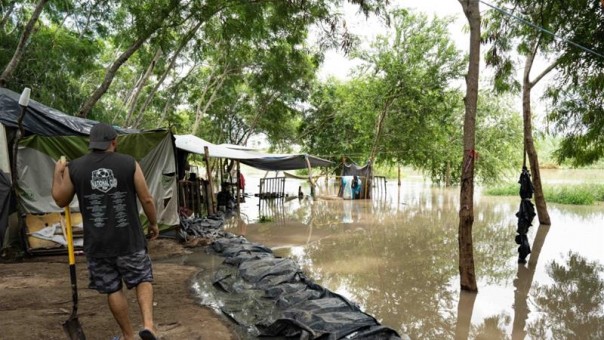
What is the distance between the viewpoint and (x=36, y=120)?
6.18 metres

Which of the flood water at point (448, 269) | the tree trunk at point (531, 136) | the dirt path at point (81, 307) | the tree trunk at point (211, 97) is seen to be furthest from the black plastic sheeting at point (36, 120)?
the tree trunk at point (211, 97)

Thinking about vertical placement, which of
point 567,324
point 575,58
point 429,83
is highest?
point 429,83

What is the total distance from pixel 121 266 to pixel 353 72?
1804cm


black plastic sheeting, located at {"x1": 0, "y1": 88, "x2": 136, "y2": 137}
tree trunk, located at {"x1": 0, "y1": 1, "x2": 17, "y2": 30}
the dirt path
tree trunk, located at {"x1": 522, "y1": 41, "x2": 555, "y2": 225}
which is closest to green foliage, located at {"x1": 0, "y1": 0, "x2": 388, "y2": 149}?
tree trunk, located at {"x1": 0, "y1": 1, "x2": 17, "y2": 30}

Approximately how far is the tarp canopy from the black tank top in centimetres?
845

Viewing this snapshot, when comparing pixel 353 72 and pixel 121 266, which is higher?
pixel 353 72

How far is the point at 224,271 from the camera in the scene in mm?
5223

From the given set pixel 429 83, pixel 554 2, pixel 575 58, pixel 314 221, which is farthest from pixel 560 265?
pixel 429 83

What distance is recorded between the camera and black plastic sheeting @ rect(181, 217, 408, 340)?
10.6ft

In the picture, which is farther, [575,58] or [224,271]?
[575,58]

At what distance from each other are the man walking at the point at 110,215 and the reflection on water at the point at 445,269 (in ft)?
→ 8.19

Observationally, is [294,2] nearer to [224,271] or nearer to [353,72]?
[224,271]

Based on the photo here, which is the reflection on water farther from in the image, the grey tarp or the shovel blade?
the grey tarp

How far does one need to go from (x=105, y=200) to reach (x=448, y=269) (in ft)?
16.8
